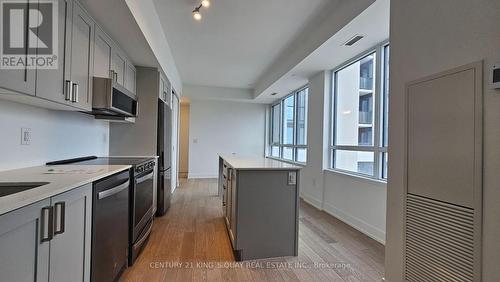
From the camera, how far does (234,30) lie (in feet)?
11.4

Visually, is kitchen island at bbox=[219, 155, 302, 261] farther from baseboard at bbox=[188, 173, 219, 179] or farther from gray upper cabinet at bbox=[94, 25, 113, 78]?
baseboard at bbox=[188, 173, 219, 179]

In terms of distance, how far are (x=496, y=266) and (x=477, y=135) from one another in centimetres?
66

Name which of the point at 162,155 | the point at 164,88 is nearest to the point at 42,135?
the point at 162,155

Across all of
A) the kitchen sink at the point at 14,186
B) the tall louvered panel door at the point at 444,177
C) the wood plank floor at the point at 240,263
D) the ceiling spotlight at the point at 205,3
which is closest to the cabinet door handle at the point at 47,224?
the kitchen sink at the point at 14,186

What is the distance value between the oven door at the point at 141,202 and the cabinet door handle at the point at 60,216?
108 cm

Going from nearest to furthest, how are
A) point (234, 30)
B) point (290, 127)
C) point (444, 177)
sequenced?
1. point (444, 177)
2. point (234, 30)
3. point (290, 127)

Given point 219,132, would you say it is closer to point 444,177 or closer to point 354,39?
point 354,39

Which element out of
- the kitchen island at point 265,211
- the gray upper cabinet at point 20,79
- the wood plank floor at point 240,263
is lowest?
the wood plank floor at point 240,263

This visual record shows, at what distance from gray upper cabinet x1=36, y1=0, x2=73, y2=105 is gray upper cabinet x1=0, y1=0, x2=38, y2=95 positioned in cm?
6

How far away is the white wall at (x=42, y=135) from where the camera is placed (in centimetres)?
166

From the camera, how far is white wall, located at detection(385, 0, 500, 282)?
126 centimetres

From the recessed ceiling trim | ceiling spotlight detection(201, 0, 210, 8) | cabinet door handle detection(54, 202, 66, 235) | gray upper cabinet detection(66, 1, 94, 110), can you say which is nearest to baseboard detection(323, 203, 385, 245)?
the recessed ceiling trim

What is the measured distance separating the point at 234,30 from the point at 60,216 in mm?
3038

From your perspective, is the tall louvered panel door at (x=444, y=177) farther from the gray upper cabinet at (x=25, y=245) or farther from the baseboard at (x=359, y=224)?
the gray upper cabinet at (x=25, y=245)
